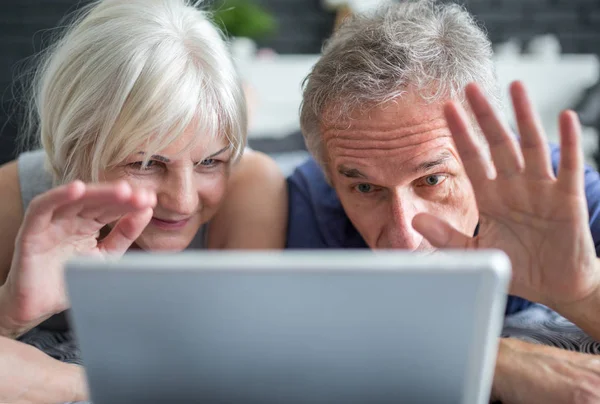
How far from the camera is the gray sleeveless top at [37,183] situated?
60.5 inches

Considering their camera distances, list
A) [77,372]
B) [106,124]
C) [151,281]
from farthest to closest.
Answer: [106,124]
[77,372]
[151,281]

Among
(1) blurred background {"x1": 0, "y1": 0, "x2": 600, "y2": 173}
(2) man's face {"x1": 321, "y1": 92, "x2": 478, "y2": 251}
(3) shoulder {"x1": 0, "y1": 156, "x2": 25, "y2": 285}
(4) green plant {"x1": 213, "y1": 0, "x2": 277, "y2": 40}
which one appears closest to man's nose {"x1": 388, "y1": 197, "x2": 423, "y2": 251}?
(2) man's face {"x1": 321, "y1": 92, "x2": 478, "y2": 251}

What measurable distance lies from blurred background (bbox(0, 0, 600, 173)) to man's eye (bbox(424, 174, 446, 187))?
2816mm

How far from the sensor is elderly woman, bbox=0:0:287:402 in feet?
3.66

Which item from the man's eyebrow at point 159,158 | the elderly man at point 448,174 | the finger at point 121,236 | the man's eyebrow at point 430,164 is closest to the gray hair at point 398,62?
the elderly man at point 448,174

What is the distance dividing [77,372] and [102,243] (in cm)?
21

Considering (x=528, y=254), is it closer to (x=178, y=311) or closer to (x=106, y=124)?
(x=178, y=311)

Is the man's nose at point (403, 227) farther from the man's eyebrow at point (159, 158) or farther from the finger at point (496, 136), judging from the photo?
the man's eyebrow at point (159, 158)

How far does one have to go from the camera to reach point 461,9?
1588 millimetres

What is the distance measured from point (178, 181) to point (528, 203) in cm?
66

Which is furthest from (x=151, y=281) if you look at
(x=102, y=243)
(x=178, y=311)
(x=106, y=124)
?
(x=106, y=124)

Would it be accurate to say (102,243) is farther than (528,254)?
Yes

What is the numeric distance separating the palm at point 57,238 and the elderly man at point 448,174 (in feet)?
1.45

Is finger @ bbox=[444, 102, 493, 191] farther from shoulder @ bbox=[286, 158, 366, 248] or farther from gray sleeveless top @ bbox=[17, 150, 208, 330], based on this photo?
gray sleeveless top @ bbox=[17, 150, 208, 330]
